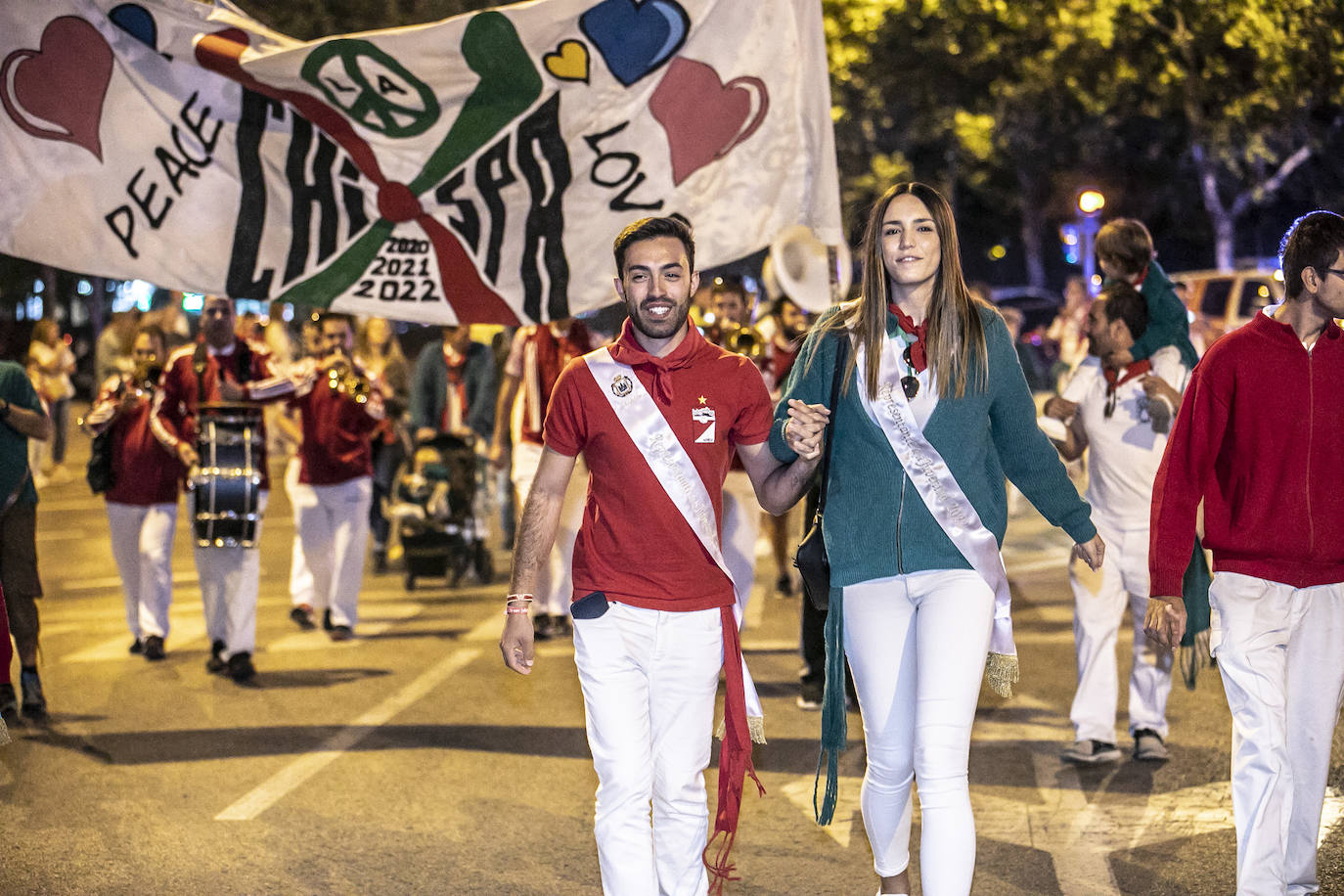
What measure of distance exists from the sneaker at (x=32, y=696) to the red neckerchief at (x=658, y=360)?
491cm

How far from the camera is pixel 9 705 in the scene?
834 centimetres

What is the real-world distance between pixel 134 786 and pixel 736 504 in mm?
3769

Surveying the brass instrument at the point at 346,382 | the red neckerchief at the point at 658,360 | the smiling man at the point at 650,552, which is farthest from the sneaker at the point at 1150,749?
the brass instrument at the point at 346,382

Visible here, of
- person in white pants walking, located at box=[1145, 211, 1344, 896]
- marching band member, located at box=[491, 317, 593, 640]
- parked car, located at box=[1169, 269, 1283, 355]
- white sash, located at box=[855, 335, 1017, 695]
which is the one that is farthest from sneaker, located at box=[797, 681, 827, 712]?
parked car, located at box=[1169, 269, 1283, 355]

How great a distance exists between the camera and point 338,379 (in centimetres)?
1048

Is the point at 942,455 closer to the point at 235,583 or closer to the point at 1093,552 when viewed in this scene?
the point at 1093,552

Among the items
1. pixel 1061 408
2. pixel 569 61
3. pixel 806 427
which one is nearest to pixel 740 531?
pixel 1061 408

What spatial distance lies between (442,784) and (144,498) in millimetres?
3832

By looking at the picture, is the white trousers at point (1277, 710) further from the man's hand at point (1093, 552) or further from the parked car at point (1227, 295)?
the parked car at point (1227, 295)

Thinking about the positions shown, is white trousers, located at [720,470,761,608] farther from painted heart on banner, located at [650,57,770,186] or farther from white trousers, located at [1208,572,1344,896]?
white trousers, located at [1208,572,1344,896]

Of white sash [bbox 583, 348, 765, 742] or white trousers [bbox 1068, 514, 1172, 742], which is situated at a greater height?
white sash [bbox 583, 348, 765, 742]

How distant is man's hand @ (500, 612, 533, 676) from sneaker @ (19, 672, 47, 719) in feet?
15.0

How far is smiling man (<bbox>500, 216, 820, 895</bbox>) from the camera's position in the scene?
4.68 metres

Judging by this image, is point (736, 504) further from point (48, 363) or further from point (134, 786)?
point (48, 363)
